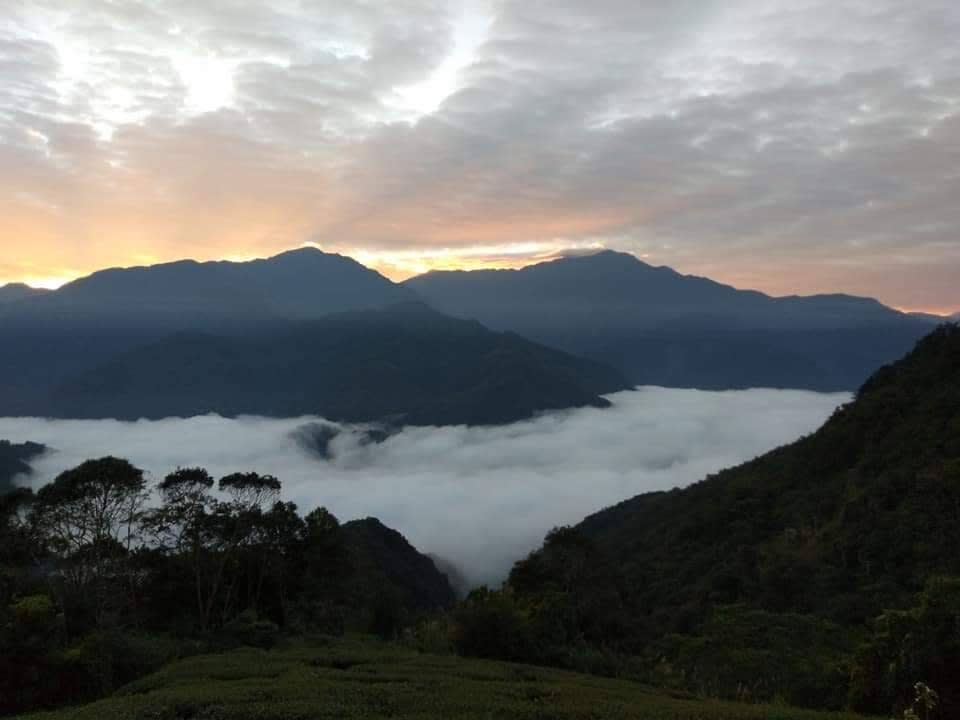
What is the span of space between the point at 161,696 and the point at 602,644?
2203 centimetres

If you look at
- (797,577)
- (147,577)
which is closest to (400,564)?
(797,577)

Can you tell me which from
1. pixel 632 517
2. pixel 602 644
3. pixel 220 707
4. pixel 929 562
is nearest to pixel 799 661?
pixel 602 644

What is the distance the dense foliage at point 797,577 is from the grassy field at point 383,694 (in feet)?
10.7

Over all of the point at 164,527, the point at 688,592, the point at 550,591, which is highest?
the point at 164,527

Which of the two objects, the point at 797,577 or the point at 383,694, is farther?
the point at 797,577

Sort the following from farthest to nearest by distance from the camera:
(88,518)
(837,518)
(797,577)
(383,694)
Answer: (837,518) → (797,577) → (88,518) → (383,694)

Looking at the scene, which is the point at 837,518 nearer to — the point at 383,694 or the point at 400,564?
the point at 383,694

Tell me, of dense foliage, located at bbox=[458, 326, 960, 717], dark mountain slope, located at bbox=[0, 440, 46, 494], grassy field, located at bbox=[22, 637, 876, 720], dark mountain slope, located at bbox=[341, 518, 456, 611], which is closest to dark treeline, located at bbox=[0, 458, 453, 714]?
grassy field, located at bbox=[22, 637, 876, 720]

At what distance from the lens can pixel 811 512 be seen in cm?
5559

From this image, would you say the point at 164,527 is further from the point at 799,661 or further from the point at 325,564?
the point at 799,661

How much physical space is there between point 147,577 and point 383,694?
73.7 feet

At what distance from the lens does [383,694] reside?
16156 mm

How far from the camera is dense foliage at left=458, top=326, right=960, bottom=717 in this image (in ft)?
67.2

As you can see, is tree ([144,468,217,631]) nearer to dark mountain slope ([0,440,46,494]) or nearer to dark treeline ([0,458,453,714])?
dark treeline ([0,458,453,714])
